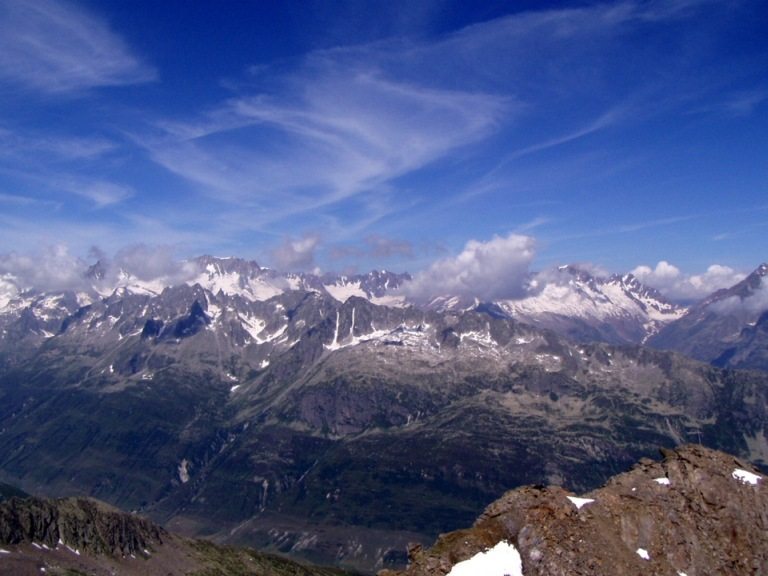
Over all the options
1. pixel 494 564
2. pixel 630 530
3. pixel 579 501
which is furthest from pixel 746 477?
pixel 494 564

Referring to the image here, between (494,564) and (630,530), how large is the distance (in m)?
14.3

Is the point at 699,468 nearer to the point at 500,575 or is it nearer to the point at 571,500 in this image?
the point at 571,500

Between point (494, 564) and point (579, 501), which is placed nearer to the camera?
point (494, 564)

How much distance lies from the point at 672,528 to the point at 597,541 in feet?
32.4

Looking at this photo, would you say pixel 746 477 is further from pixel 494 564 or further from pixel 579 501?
pixel 494 564

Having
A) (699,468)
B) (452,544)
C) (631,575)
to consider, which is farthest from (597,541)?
(699,468)

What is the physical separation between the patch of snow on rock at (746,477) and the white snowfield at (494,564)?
96.0 ft

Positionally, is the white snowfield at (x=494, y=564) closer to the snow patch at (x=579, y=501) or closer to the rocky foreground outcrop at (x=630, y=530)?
the rocky foreground outcrop at (x=630, y=530)

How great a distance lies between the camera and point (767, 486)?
71.5m

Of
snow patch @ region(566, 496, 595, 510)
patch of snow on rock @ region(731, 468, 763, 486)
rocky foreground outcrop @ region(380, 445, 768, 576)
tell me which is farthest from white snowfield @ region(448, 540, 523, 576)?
patch of snow on rock @ region(731, 468, 763, 486)

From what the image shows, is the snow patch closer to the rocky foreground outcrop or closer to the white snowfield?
the rocky foreground outcrop

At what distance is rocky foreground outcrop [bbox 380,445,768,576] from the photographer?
60.6m

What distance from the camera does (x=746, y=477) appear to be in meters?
72.5

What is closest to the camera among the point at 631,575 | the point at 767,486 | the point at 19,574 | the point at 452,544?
the point at 631,575
